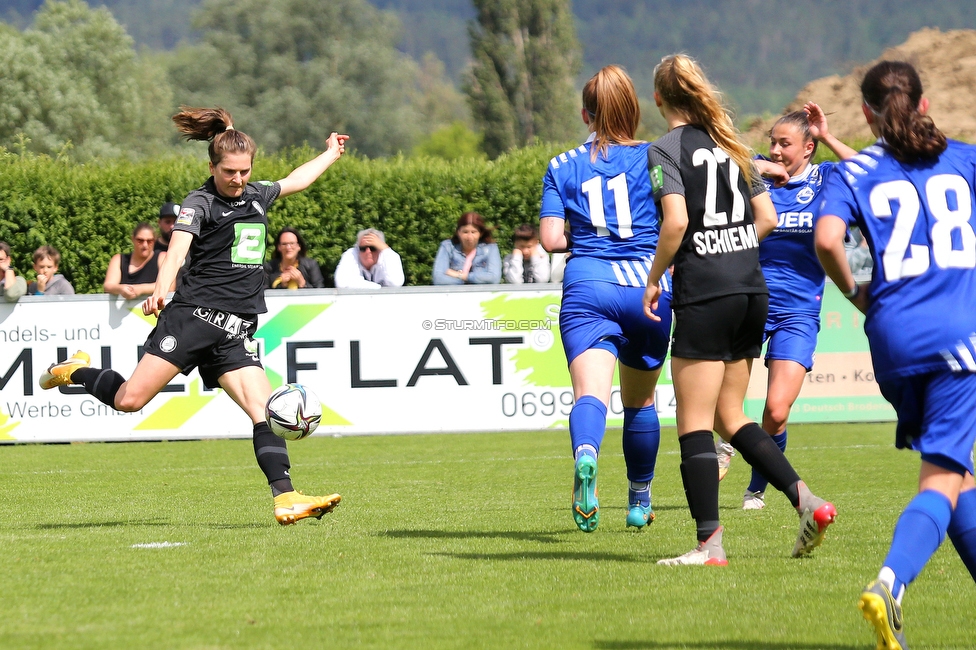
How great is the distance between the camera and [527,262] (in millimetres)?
14180

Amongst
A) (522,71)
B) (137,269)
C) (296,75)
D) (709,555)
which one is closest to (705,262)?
(709,555)

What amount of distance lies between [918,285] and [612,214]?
220 cm

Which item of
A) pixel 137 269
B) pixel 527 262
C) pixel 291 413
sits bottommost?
pixel 527 262

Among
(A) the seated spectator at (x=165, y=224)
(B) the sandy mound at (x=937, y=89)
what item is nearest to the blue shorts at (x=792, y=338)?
(A) the seated spectator at (x=165, y=224)

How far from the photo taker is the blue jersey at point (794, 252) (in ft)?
24.5

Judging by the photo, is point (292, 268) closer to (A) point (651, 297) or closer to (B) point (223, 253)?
(B) point (223, 253)

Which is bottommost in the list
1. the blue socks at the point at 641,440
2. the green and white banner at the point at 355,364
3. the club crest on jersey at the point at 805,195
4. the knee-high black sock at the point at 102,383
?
the green and white banner at the point at 355,364

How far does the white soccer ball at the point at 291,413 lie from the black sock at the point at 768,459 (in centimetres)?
239

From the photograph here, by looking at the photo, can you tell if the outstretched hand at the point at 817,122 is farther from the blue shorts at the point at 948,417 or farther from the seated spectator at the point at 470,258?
the seated spectator at the point at 470,258

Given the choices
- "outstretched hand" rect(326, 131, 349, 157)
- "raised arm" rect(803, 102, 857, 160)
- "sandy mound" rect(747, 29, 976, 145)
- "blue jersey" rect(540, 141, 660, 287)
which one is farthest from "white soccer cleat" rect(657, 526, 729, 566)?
"sandy mound" rect(747, 29, 976, 145)

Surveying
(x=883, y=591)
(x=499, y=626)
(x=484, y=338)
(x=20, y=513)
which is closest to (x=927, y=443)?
(x=883, y=591)

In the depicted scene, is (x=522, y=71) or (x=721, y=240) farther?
(x=522, y=71)

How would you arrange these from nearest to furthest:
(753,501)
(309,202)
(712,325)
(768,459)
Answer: (712,325), (768,459), (753,501), (309,202)

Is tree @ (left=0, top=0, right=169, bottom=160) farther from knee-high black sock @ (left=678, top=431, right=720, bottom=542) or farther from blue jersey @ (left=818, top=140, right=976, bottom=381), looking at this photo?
blue jersey @ (left=818, top=140, right=976, bottom=381)
